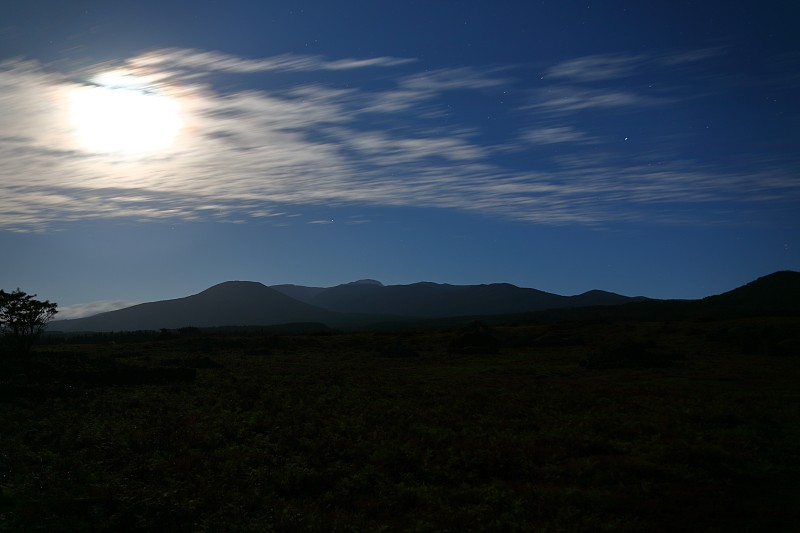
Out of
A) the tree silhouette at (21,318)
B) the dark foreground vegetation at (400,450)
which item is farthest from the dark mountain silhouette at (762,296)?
the tree silhouette at (21,318)

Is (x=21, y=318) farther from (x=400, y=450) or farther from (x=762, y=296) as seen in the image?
(x=762, y=296)

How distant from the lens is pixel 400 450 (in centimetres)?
1606

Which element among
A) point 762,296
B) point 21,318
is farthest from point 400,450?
point 762,296

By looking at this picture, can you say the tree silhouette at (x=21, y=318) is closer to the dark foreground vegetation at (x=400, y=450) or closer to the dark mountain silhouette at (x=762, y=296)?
the dark foreground vegetation at (x=400, y=450)

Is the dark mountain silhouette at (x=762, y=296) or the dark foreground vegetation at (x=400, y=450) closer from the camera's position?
the dark foreground vegetation at (x=400, y=450)

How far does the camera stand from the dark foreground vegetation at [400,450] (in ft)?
A: 37.3

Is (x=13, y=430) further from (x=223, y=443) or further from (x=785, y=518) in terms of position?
(x=785, y=518)

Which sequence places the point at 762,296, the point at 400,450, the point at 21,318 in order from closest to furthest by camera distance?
1. the point at 400,450
2. the point at 21,318
3. the point at 762,296

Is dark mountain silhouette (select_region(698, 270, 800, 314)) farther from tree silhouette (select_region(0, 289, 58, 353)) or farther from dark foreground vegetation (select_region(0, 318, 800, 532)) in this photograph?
tree silhouette (select_region(0, 289, 58, 353))

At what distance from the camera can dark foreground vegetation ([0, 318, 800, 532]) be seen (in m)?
11.4

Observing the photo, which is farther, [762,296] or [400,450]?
[762,296]

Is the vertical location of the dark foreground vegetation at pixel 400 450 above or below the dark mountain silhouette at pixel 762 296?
below

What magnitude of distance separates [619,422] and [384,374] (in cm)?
1978

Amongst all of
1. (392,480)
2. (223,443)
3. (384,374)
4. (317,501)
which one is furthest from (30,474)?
(384,374)
